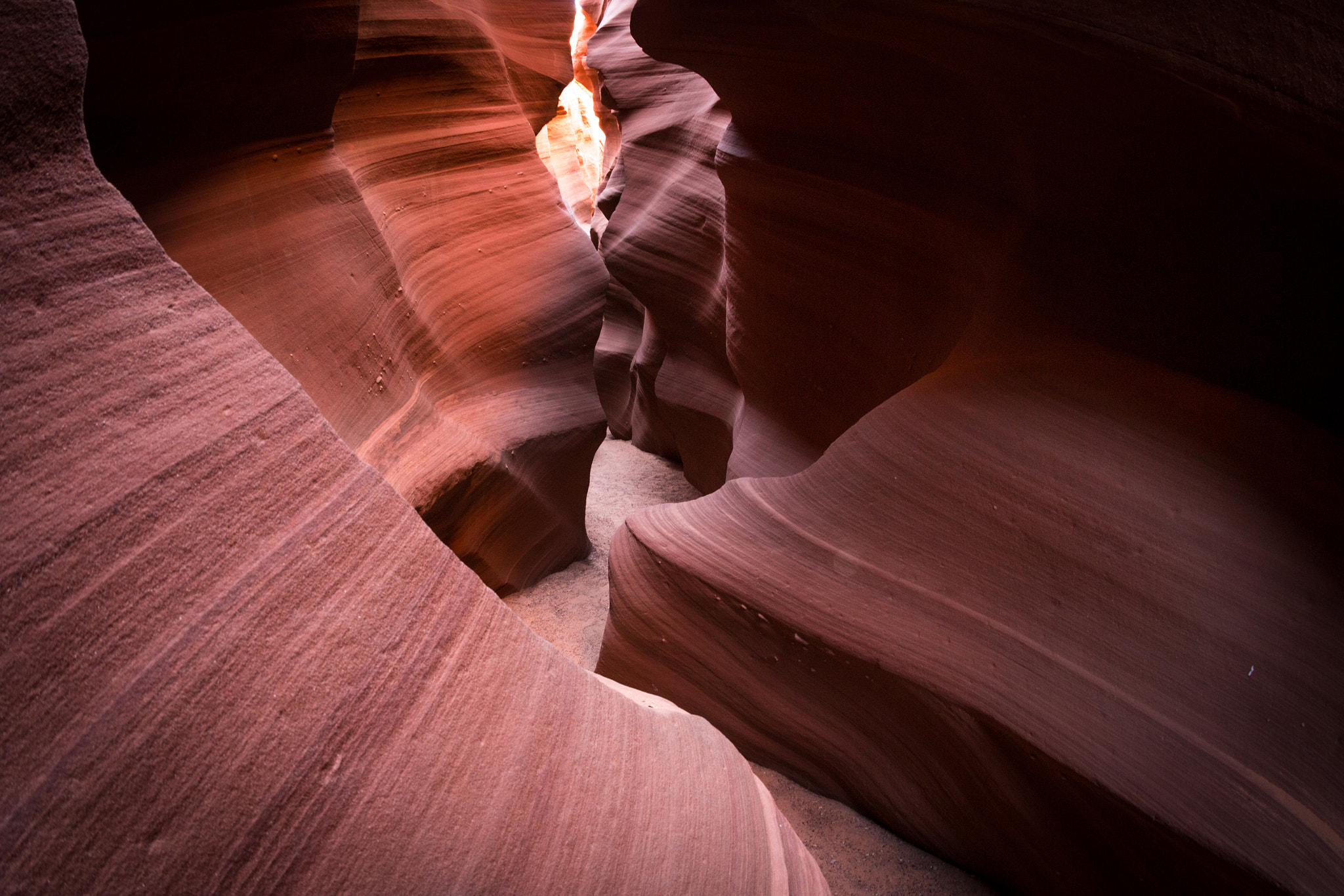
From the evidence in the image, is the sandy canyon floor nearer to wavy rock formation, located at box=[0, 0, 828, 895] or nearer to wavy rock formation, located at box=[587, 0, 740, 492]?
wavy rock formation, located at box=[587, 0, 740, 492]

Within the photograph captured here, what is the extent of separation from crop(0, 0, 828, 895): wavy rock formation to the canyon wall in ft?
2.43

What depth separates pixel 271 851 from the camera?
775mm

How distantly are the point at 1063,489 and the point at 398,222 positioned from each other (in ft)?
7.88

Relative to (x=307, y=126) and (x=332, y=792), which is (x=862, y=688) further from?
(x=307, y=126)

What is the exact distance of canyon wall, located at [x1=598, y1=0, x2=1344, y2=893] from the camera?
47.4 inches

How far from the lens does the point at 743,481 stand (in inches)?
83.7

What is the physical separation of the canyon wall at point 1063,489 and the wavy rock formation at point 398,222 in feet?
3.34

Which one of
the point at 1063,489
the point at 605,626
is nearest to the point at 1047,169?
the point at 1063,489

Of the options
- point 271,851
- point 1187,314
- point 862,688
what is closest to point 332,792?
point 271,851

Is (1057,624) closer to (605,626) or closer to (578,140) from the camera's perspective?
(605,626)

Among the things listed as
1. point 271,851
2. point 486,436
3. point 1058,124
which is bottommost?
point 486,436

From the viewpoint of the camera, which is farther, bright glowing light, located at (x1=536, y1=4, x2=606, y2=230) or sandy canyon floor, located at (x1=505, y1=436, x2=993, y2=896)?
bright glowing light, located at (x1=536, y1=4, x2=606, y2=230)

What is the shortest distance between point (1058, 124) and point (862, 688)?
1.34 meters

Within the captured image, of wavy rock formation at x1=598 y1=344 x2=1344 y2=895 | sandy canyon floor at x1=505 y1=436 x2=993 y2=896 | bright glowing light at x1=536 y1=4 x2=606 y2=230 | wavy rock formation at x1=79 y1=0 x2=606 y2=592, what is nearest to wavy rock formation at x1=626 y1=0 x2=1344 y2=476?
wavy rock formation at x1=598 y1=344 x2=1344 y2=895
